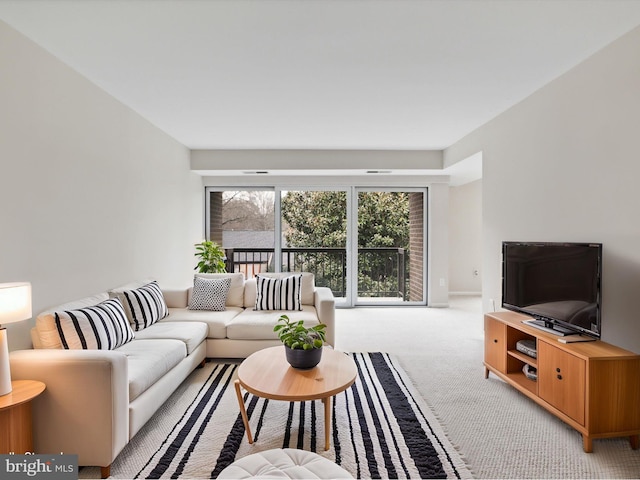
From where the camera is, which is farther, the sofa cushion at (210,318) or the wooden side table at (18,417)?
the sofa cushion at (210,318)

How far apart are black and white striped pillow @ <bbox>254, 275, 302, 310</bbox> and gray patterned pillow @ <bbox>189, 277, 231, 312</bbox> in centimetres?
37

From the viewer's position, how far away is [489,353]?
3070mm

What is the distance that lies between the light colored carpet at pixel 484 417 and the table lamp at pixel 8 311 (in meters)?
2.44

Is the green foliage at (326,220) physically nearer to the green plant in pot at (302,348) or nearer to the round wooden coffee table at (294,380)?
the round wooden coffee table at (294,380)

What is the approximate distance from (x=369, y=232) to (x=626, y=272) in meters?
3.98

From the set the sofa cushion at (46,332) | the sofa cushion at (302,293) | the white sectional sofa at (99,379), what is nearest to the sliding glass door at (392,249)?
the sofa cushion at (302,293)

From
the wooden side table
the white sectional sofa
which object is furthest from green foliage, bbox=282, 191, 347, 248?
the wooden side table

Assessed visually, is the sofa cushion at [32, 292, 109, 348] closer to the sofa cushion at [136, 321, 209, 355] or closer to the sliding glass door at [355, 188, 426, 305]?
the sofa cushion at [136, 321, 209, 355]

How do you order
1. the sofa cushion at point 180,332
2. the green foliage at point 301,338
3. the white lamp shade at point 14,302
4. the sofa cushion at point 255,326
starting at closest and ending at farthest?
the white lamp shade at point 14,302
the green foliage at point 301,338
the sofa cushion at point 180,332
the sofa cushion at point 255,326

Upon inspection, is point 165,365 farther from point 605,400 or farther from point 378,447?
point 605,400

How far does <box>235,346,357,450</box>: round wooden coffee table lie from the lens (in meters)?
1.98

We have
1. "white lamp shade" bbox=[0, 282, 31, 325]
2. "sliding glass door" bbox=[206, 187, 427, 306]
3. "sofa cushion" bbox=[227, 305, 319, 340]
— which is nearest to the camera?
"white lamp shade" bbox=[0, 282, 31, 325]

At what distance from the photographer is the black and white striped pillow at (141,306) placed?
3.10 meters

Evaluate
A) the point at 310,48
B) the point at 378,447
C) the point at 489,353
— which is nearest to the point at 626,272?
the point at 489,353
